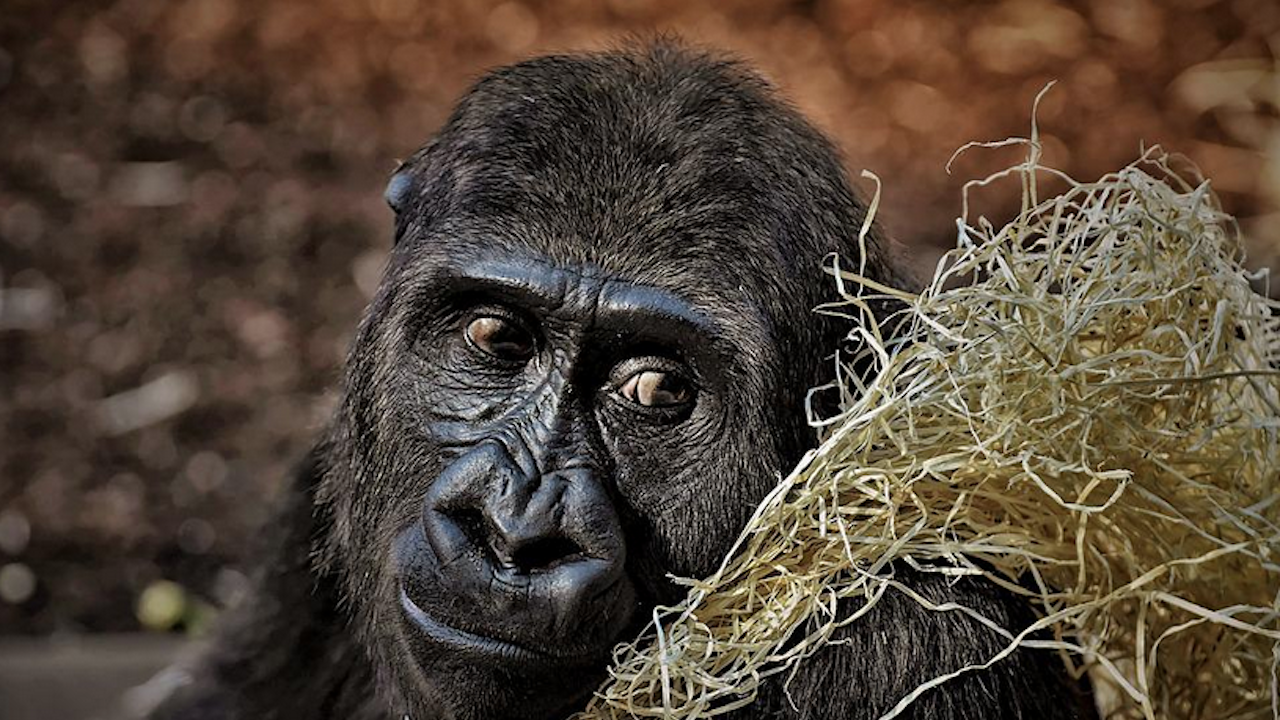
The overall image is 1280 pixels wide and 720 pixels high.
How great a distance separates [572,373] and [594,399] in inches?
3.1

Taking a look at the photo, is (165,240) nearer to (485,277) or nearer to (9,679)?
(9,679)

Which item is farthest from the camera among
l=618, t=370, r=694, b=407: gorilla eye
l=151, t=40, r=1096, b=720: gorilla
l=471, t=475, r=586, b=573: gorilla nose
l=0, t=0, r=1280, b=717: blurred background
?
l=0, t=0, r=1280, b=717: blurred background

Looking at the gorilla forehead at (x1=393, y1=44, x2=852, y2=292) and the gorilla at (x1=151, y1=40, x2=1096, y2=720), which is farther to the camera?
the gorilla forehead at (x1=393, y1=44, x2=852, y2=292)

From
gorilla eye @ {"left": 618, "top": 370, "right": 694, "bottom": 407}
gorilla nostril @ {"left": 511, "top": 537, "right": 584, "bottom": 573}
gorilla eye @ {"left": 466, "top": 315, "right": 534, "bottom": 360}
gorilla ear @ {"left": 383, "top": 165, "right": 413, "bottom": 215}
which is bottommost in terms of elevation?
gorilla nostril @ {"left": 511, "top": 537, "right": 584, "bottom": 573}

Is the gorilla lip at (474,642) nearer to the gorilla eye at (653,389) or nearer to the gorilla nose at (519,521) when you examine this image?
the gorilla nose at (519,521)

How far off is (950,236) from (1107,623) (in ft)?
16.3

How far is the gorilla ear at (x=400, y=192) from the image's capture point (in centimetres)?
421

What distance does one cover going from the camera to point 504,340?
3.71 meters

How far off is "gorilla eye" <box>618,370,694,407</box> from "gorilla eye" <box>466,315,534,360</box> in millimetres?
233

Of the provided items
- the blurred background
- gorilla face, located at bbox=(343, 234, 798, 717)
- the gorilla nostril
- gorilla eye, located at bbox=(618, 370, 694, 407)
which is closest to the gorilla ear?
gorilla face, located at bbox=(343, 234, 798, 717)

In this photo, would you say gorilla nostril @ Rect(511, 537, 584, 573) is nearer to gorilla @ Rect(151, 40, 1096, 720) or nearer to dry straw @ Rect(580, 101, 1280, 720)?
gorilla @ Rect(151, 40, 1096, 720)

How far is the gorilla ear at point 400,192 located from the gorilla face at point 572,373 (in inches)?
5.3

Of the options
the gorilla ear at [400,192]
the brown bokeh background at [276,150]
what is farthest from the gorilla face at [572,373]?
the brown bokeh background at [276,150]

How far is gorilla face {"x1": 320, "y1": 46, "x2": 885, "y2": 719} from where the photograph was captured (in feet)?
11.1
